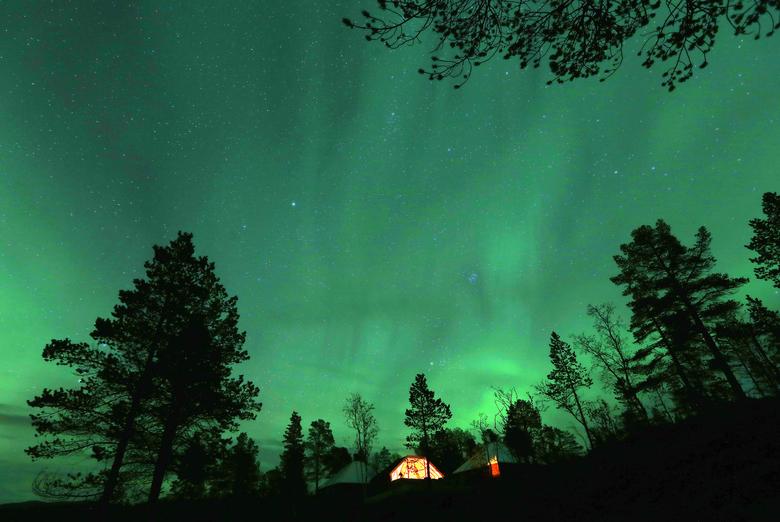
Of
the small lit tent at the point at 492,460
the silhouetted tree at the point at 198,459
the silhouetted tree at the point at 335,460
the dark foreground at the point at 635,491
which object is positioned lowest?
the dark foreground at the point at 635,491

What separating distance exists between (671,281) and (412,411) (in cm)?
3313

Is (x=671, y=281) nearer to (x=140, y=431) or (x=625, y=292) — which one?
(x=625, y=292)

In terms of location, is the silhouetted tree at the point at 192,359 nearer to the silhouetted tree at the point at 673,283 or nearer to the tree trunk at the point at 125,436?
the tree trunk at the point at 125,436

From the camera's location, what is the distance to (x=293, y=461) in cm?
4806

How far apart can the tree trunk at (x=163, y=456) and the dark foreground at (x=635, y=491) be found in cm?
91

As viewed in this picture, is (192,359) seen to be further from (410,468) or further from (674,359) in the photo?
(410,468)

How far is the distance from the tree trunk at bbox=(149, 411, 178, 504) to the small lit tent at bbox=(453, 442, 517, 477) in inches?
1396

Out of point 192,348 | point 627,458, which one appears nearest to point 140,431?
point 192,348

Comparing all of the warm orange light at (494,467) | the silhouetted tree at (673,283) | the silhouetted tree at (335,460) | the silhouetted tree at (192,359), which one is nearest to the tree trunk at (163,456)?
the silhouetted tree at (192,359)

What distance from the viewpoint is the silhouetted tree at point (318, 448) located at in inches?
2080

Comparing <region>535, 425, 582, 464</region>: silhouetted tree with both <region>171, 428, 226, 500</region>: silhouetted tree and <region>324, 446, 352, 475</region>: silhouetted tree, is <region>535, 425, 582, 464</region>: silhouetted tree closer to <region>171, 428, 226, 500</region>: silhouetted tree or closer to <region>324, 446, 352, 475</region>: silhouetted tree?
<region>324, 446, 352, 475</region>: silhouetted tree

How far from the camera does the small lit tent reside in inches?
1622

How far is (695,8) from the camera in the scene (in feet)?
17.6

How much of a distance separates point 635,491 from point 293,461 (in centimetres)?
4734
